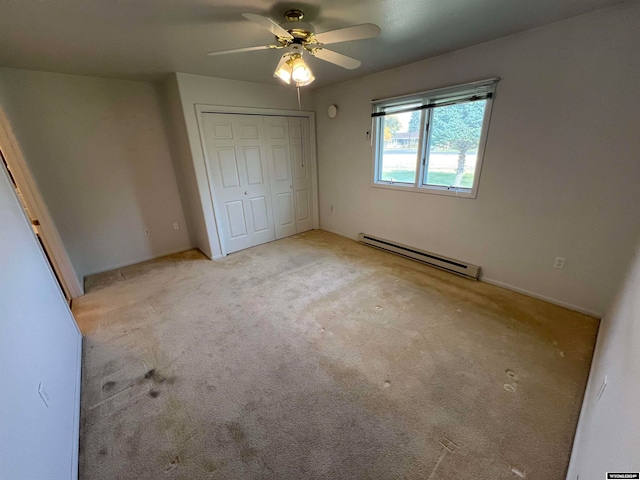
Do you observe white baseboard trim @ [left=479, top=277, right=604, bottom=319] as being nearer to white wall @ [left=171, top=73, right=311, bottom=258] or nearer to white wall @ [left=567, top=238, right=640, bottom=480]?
white wall @ [left=567, top=238, right=640, bottom=480]

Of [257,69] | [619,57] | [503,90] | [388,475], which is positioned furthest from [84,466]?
[619,57]

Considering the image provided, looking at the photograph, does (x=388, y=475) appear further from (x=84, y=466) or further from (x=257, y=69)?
(x=257, y=69)

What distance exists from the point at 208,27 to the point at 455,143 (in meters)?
2.47

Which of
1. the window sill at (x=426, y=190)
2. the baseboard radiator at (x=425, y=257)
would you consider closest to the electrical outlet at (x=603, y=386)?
the baseboard radiator at (x=425, y=257)

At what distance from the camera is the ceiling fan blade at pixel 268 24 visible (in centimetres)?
135

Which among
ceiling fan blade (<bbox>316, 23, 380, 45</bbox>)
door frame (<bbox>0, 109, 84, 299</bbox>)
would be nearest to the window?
ceiling fan blade (<bbox>316, 23, 380, 45</bbox>)

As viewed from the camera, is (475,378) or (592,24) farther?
(592,24)

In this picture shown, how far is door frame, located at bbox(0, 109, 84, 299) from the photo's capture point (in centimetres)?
241

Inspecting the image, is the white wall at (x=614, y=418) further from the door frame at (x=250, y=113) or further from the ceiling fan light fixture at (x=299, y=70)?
the door frame at (x=250, y=113)

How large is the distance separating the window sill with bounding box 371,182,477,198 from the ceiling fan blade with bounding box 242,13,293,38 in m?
2.16

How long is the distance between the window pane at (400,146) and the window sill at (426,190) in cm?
8

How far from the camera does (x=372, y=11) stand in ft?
5.61

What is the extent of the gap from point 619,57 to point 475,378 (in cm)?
241

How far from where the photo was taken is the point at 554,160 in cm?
216
